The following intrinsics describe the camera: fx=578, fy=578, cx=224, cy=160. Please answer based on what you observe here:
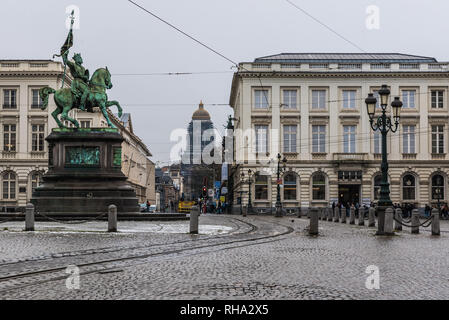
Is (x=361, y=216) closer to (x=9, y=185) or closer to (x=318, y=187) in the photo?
(x=318, y=187)

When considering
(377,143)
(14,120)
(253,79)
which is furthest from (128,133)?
(377,143)

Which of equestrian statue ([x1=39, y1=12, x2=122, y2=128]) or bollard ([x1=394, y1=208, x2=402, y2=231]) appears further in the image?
equestrian statue ([x1=39, y1=12, x2=122, y2=128])

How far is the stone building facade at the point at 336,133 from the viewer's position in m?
60.1

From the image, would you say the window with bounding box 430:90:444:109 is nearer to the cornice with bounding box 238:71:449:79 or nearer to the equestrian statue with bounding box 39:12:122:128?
the cornice with bounding box 238:71:449:79

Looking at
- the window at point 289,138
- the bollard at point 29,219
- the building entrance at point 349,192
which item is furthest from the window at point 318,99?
the bollard at point 29,219

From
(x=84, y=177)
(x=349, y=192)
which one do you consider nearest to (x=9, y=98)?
(x=349, y=192)

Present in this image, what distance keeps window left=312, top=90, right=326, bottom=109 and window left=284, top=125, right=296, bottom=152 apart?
11.1ft

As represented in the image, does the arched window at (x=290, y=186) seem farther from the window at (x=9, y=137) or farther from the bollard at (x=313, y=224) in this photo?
the bollard at (x=313, y=224)

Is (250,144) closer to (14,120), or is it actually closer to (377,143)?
(377,143)

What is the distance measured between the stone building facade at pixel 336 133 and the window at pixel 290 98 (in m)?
0.11

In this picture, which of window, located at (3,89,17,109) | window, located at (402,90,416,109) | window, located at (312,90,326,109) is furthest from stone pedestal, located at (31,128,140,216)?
window, located at (402,90,416,109)

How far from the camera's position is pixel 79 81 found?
30766 millimetres

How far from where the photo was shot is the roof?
64.6 meters

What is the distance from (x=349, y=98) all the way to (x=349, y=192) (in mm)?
10050
